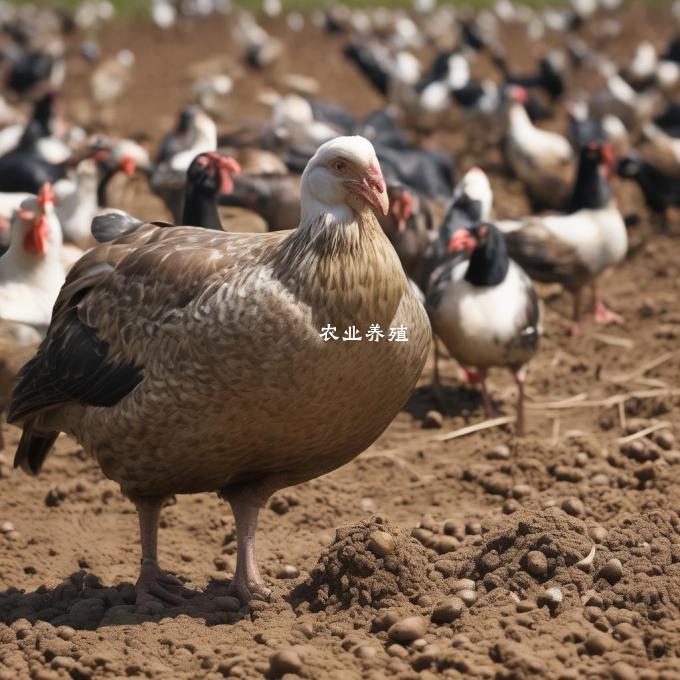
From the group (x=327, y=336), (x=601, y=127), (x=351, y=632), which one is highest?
(x=601, y=127)

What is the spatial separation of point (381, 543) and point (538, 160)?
9361 mm

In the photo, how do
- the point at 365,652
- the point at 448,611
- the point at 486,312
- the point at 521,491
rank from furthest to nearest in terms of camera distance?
the point at 486,312 → the point at 521,491 → the point at 448,611 → the point at 365,652

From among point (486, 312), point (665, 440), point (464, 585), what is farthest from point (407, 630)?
point (486, 312)

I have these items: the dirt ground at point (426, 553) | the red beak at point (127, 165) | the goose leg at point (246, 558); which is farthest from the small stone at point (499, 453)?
the red beak at point (127, 165)

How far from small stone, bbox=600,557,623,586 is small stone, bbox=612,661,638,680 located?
26.9 inches

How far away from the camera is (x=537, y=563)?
4719 mm

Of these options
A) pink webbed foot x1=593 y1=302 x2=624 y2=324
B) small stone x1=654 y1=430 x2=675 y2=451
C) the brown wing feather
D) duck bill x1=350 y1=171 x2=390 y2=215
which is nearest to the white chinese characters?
duck bill x1=350 y1=171 x2=390 y2=215

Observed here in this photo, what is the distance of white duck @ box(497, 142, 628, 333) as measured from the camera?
32.2 ft

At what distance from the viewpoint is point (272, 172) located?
10.5 metres

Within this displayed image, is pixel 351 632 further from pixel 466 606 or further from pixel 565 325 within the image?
pixel 565 325

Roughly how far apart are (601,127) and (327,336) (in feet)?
39.8

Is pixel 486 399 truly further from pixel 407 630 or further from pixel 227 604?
pixel 407 630

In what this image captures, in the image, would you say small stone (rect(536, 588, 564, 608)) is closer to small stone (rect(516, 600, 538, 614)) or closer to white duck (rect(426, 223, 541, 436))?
small stone (rect(516, 600, 538, 614))

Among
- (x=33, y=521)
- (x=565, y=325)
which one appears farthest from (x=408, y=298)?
(x=565, y=325)
